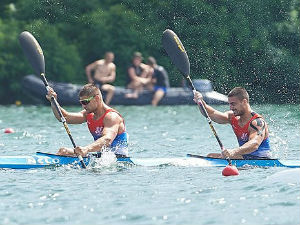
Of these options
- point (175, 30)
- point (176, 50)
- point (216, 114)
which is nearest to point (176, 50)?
point (176, 50)

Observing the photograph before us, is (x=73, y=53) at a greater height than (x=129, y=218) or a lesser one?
lesser

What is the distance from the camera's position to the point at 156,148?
13.6 metres

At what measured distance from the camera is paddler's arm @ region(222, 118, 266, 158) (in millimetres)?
10375

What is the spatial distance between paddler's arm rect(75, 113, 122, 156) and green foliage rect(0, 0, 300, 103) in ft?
38.1

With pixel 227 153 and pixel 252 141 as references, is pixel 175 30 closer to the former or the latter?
pixel 252 141

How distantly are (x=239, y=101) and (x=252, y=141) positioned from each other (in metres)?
0.53

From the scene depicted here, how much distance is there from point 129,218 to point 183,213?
0.52 meters

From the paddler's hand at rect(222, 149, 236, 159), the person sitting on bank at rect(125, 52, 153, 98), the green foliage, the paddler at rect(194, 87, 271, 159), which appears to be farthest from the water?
the person sitting on bank at rect(125, 52, 153, 98)

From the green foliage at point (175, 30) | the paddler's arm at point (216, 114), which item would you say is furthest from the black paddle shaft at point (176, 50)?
the green foliage at point (175, 30)

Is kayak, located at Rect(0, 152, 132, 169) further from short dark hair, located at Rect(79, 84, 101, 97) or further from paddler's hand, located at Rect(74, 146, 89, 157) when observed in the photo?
short dark hair, located at Rect(79, 84, 101, 97)

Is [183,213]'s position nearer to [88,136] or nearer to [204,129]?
[88,136]

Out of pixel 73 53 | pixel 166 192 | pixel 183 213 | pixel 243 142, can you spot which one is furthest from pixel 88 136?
pixel 73 53

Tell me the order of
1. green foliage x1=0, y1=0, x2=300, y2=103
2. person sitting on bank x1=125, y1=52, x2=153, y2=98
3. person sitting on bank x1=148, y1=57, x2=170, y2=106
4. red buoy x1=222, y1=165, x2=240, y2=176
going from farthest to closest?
person sitting on bank x1=125, y1=52, x2=153, y2=98, person sitting on bank x1=148, y1=57, x2=170, y2=106, green foliage x1=0, y1=0, x2=300, y2=103, red buoy x1=222, y1=165, x2=240, y2=176

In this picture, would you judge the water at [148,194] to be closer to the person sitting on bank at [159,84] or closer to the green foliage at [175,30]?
the green foliage at [175,30]
